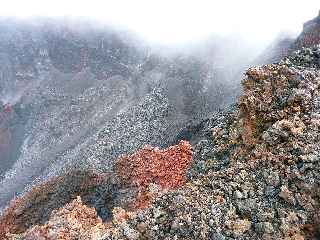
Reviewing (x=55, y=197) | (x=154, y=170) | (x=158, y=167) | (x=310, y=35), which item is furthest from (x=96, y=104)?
(x=158, y=167)

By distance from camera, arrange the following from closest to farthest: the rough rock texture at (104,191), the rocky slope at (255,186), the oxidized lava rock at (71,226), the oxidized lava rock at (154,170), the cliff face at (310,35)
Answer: the rocky slope at (255,186)
the oxidized lava rock at (71,226)
the rough rock texture at (104,191)
the oxidized lava rock at (154,170)
the cliff face at (310,35)

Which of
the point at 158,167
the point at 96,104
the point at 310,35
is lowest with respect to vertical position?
the point at 96,104

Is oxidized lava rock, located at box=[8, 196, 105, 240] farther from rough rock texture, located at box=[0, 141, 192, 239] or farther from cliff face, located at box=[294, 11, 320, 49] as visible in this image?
cliff face, located at box=[294, 11, 320, 49]

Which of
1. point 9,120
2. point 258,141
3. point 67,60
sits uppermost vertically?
point 258,141

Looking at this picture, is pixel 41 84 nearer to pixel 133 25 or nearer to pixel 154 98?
pixel 133 25

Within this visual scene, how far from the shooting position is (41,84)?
186m

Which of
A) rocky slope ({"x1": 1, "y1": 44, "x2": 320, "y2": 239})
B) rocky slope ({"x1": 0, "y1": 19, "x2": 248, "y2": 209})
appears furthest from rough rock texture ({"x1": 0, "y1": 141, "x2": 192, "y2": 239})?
rocky slope ({"x1": 0, "y1": 19, "x2": 248, "y2": 209})

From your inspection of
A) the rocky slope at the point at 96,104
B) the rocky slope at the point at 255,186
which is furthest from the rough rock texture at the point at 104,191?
the rocky slope at the point at 96,104

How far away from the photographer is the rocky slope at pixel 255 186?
67.2 feet

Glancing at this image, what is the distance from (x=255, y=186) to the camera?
70.5 ft

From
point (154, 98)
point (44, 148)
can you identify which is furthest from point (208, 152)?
point (44, 148)

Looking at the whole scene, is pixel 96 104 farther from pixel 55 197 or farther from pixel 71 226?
pixel 71 226

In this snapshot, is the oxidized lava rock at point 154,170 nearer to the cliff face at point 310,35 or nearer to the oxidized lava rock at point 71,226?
the oxidized lava rock at point 71,226

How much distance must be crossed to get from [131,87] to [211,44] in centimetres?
2123
